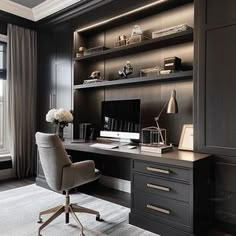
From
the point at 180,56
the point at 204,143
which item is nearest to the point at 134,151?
the point at 204,143

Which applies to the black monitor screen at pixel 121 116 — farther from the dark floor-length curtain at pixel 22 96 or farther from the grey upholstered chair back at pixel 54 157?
the dark floor-length curtain at pixel 22 96

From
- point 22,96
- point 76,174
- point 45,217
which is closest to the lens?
point 76,174

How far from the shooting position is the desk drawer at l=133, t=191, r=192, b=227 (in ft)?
6.59

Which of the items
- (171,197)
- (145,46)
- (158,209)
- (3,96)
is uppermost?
(145,46)

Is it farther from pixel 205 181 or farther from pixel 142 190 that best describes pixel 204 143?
pixel 142 190

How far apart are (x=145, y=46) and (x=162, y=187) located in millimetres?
1711

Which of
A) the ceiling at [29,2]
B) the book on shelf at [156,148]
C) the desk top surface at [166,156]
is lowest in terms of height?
the desk top surface at [166,156]

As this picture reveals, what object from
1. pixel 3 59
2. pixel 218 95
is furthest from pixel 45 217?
pixel 3 59

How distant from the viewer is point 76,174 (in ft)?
7.21

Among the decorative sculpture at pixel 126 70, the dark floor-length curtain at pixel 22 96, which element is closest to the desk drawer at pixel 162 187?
the decorative sculpture at pixel 126 70

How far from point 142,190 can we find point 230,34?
64.9 inches

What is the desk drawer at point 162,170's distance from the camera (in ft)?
6.57

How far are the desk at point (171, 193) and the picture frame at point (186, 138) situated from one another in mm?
282

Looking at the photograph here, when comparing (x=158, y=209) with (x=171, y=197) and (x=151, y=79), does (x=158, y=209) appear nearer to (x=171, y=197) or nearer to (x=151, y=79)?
(x=171, y=197)
